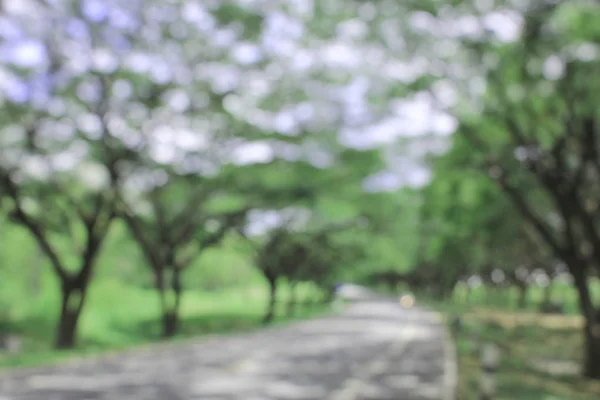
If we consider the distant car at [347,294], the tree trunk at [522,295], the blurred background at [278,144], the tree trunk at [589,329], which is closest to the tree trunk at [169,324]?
the blurred background at [278,144]

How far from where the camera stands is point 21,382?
11.5 metres

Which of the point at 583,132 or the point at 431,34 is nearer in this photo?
the point at 431,34

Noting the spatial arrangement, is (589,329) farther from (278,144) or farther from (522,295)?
(522,295)

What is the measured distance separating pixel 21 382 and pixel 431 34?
9640mm

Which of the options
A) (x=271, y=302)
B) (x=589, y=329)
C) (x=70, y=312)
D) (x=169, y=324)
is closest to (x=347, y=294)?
(x=271, y=302)

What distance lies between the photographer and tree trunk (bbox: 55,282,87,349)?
745 inches

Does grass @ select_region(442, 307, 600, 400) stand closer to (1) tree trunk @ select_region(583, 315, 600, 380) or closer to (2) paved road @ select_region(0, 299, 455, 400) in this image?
(1) tree trunk @ select_region(583, 315, 600, 380)

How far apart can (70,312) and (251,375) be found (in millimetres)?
8353

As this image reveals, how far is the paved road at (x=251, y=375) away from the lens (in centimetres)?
1057

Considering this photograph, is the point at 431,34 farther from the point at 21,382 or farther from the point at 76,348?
the point at 76,348

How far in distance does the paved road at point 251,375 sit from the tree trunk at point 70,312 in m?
2.50

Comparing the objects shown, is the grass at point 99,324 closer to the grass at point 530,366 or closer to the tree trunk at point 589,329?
the grass at point 530,366

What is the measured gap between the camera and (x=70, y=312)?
19109mm

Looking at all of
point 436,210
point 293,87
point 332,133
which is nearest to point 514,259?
point 436,210
